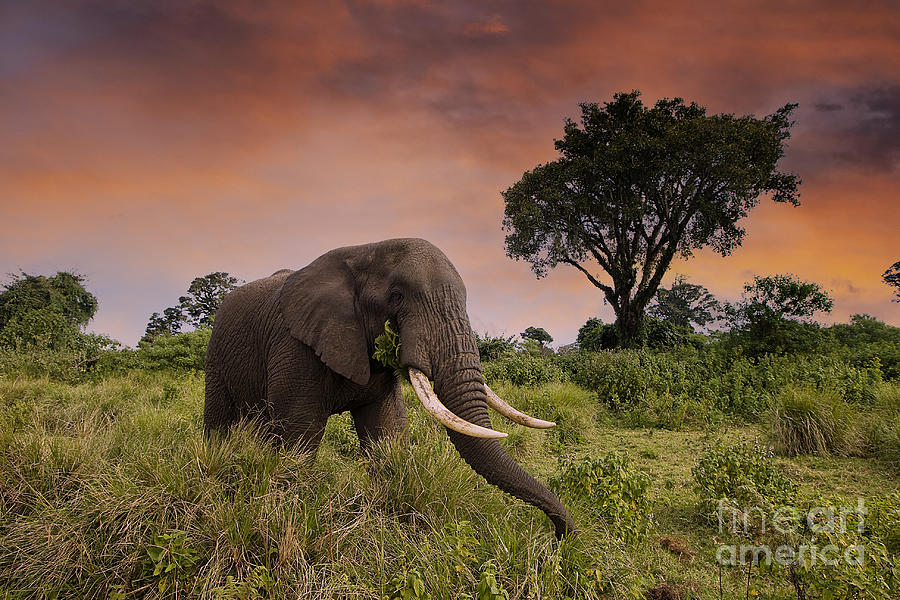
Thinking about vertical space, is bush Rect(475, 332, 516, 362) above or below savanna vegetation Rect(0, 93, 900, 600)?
above

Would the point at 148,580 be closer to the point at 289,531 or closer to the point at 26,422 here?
the point at 289,531

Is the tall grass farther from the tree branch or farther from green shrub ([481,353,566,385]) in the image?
the tree branch

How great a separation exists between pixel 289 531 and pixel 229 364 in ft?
9.01

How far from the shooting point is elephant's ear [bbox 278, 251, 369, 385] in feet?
13.3

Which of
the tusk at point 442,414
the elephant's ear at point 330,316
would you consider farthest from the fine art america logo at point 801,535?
the elephant's ear at point 330,316

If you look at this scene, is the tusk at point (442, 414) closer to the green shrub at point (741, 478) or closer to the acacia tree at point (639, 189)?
the green shrub at point (741, 478)

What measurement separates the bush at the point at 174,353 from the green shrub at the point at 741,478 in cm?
1487

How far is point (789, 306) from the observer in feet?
50.6

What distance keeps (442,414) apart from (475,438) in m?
0.34

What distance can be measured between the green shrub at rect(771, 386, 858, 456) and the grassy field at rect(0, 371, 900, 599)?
3.20m

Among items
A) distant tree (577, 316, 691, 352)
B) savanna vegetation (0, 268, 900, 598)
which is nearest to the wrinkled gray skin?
savanna vegetation (0, 268, 900, 598)

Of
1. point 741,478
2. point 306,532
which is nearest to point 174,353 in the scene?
point 306,532

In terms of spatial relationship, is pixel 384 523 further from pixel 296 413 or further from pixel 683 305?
pixel 683 305

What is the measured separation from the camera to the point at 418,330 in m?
3.76
